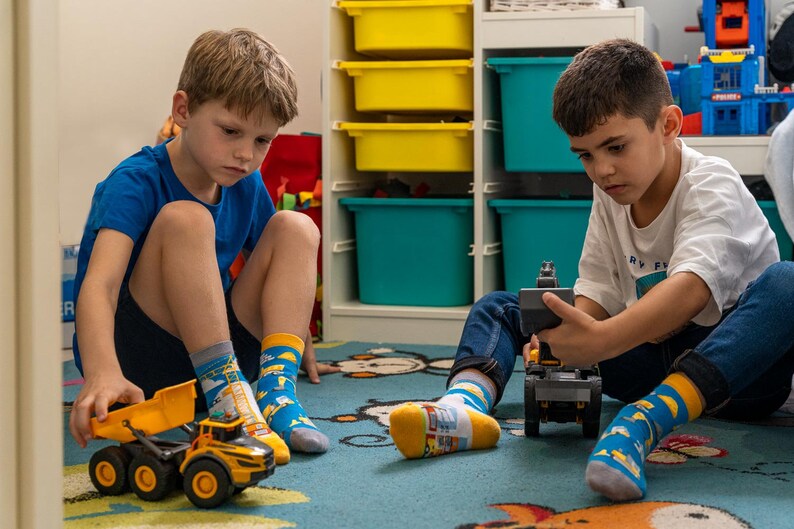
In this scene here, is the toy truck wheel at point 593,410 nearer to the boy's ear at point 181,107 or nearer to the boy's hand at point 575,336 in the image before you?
the boy's hand at point 575,336

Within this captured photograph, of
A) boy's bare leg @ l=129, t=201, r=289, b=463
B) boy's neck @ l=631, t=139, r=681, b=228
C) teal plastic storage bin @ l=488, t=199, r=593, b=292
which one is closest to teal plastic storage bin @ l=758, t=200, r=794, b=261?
teal plastic storage bin @ l=488, t=199, r=593, b=292

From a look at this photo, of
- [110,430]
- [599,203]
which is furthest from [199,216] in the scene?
[599,203]

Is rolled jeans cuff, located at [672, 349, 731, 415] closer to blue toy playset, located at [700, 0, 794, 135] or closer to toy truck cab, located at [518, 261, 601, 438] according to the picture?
toy truck cab, located at [518, 261, 601, 438]

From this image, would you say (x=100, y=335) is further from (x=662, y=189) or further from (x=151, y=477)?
(x=662, y=189)

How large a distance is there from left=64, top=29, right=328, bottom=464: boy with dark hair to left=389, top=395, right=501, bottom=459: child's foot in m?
0.12

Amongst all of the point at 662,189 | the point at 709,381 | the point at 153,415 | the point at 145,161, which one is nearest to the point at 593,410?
the point at 709,381

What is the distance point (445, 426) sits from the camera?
1125mm

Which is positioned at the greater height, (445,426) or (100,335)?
(100,335)

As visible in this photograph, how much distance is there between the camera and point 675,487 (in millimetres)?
1011

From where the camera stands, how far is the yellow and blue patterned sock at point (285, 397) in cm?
116

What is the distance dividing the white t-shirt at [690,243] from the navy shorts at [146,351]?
547 mm

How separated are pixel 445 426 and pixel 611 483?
0.24 m

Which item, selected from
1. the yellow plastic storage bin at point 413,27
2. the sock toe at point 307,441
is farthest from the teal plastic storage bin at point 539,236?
the sock toe at point 307,441

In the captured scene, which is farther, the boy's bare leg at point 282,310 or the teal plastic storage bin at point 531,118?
the teal plastic storage bin at point 531,118
